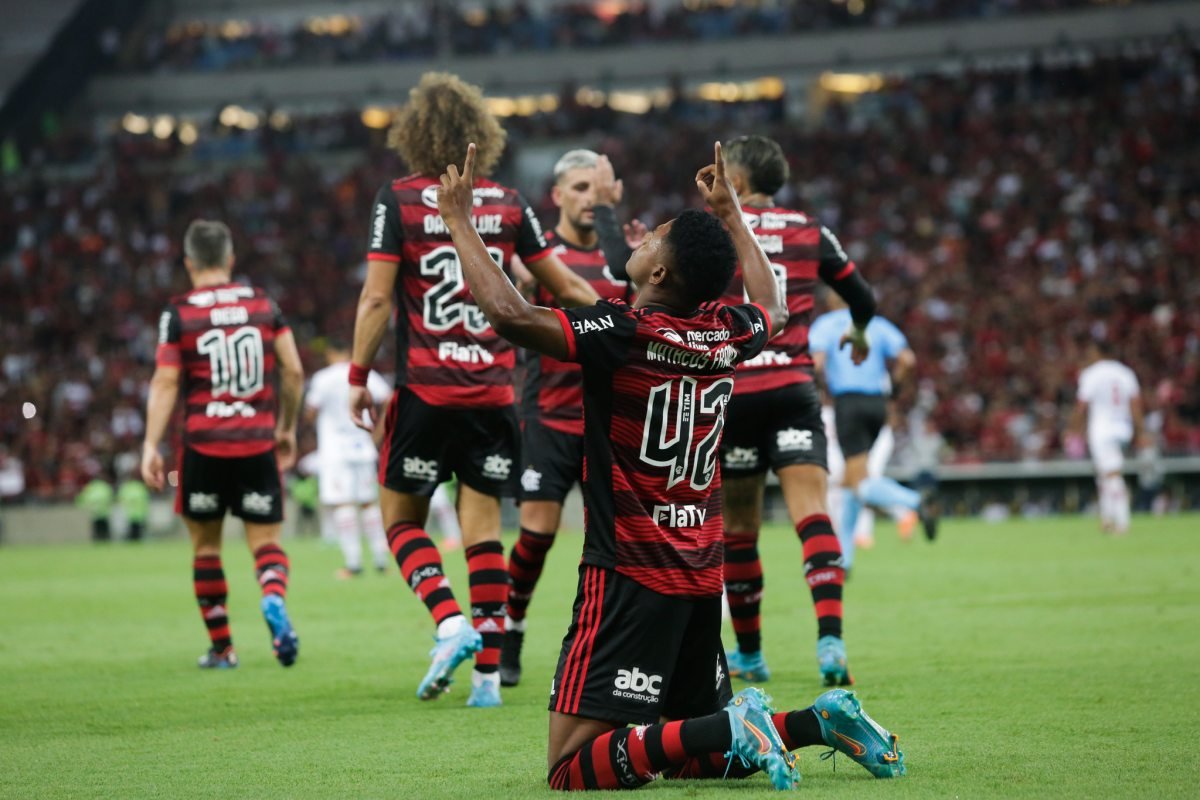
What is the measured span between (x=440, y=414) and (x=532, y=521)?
922 millimetres

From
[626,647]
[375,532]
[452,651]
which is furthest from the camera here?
[375,532]

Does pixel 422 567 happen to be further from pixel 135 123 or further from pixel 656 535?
pixel 135 123

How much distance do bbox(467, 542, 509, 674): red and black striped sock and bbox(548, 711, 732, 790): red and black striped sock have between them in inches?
87.0

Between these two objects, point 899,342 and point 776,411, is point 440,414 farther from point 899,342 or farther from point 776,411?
point 899,342

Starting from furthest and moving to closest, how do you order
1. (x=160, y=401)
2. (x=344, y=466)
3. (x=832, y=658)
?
(x=344, y=466) < (x=160, y=401) < (x=832, y=658)

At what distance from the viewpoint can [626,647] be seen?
468cm

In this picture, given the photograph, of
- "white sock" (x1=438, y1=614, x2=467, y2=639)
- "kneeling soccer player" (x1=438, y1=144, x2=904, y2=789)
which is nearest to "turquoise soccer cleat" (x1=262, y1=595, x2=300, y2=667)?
"white sock" (x1=438, y1=614, x2=467, y2=639)

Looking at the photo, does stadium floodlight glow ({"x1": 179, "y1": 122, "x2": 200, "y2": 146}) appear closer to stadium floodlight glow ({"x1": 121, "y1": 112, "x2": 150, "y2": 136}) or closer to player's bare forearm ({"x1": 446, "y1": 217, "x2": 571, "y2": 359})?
stadium floodlight glow ({"x1": 121, "y1": 112, "x2": 150, "y2": 136})

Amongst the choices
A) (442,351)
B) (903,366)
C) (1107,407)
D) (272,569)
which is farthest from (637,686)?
(1107,407)

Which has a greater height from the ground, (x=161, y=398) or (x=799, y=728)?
(x=161, y=398)

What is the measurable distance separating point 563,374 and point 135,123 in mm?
42866

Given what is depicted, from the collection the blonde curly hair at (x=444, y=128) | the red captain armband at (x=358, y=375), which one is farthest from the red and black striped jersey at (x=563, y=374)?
the red captain armband at (x=358, y=375)

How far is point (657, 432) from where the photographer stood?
4.82 meters

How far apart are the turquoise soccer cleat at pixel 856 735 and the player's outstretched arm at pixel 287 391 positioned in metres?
4.86
